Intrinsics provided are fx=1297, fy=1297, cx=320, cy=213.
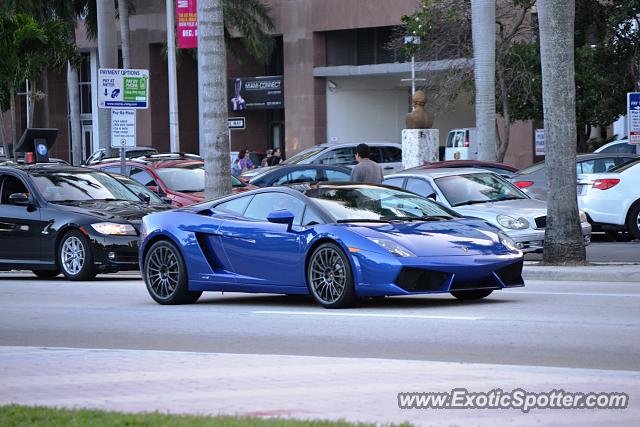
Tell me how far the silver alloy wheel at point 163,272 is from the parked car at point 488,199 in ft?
20.4

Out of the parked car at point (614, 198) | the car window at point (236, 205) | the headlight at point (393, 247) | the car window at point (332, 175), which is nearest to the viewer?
the headlight at point (393, 247)

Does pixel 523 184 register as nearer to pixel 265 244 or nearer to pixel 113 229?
pixel 113 229

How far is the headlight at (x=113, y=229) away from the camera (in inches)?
726

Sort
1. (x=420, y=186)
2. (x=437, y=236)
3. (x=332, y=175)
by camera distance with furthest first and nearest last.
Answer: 1. (x=332, y=175)
2. (x=420, y=186)
3. (x=437, y=236)

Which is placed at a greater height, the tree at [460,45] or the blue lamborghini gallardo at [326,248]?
the tree at [460,45]

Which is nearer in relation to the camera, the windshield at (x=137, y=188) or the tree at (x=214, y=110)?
the windshield at (x=137, y=188)

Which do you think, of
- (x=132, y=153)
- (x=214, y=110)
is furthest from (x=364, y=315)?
(x=132, y=153)

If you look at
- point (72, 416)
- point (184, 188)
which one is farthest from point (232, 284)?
point (184, 188)

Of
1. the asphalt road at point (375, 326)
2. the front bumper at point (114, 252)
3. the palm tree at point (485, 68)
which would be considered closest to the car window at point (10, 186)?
the front bumper at point (114, 252)

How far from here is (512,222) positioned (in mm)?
19547

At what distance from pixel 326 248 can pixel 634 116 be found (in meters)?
15.5

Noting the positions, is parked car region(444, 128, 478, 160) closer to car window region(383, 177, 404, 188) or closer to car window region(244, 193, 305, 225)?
car window region(383, 177, 404, 188)

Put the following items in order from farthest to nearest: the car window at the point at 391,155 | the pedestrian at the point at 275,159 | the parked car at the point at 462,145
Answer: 1. the parked car at the point at 462,145
2. the pedestrian at the point at 275,159
3. the car window at the point at 391,155

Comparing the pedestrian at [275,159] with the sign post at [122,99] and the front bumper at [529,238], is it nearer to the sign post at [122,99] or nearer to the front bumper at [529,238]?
the sign post at [122,99]
